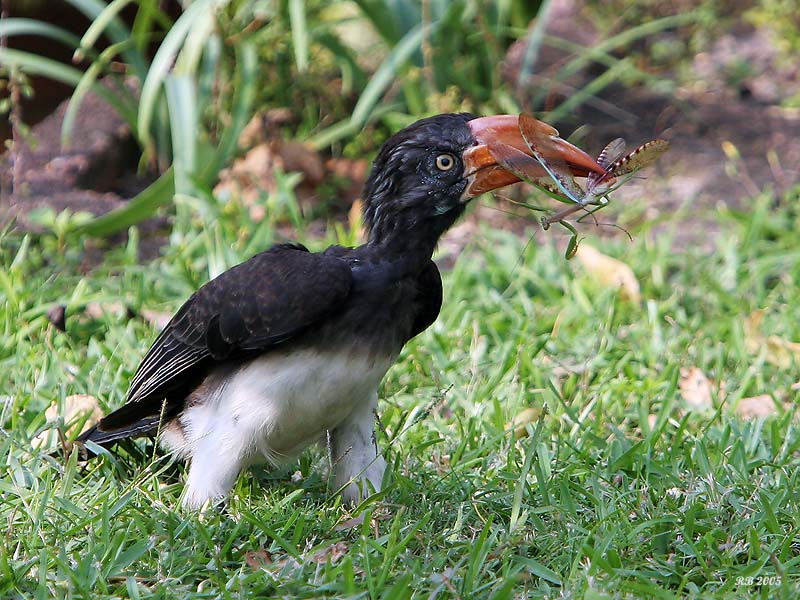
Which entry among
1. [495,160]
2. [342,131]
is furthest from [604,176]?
[342,131]

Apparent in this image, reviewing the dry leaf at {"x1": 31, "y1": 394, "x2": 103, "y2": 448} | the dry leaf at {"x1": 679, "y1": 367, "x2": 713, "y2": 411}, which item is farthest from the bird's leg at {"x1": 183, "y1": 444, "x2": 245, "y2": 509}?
the dry leaf at {"x1": 679, "y1": 367, "x2": 713, "y2": 411}

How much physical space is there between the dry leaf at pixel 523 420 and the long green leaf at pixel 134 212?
2210 millimetres

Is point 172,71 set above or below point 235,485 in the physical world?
above

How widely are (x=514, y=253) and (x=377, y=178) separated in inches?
81.7

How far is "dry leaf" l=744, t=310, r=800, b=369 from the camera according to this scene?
14.3ft

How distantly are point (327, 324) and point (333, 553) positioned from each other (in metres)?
0.63

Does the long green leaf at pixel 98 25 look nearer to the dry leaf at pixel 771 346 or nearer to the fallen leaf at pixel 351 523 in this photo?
the fallen leaf at pixel 351 523

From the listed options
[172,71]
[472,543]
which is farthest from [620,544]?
[172,71]

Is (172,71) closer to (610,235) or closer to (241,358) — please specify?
(610,235)

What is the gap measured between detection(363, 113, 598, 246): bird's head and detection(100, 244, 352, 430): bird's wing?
24cm

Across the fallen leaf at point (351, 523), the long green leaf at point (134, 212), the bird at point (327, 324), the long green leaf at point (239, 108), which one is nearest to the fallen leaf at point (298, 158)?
the long green leaf at point (239, 108)

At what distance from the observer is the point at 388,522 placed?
320cm

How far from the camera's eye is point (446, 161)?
320cm

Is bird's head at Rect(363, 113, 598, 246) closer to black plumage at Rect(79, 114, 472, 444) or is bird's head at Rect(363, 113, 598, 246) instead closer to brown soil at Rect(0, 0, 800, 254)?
black plumage at Rect(79, 114, 472, 444)
